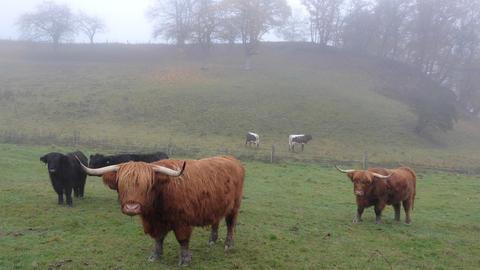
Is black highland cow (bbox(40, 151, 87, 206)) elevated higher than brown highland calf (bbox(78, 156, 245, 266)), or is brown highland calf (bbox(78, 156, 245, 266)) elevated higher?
brown highland calf (bbox(78, 156, 245, 266))

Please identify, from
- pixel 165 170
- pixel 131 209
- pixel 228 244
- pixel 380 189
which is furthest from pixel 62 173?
pixel 380 189

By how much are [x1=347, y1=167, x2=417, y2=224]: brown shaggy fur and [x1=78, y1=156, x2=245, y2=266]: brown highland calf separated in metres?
4.40

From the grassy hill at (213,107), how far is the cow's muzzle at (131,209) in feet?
60.3

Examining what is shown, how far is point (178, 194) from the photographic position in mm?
6652

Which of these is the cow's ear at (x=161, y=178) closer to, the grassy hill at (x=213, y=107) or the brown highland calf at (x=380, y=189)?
the brown highland calf at (x=380, y=189)

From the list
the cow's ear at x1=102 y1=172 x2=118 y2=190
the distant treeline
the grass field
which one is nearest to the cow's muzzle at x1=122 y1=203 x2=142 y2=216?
Result: the cow's ear at x1=102 y1=172 x2=118 y2=190

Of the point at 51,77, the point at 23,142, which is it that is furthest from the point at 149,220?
the point at 51,77

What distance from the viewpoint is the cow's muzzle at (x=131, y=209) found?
5.78m

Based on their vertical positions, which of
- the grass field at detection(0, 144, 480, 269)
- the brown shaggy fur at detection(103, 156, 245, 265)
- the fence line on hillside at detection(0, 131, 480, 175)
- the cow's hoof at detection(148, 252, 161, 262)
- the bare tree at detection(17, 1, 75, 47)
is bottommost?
the fence line on hillside at detection(0, 131, 480, 175)

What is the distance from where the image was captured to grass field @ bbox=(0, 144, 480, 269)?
290 inches

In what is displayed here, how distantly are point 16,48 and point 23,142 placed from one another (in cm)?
4233

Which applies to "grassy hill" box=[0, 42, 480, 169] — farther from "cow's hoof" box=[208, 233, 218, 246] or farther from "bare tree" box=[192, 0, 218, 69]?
"cow's hoof" box=[208, 233, 218, 246]

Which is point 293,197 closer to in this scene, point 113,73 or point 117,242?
point 117,242

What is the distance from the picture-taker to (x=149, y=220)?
22.1 ft
